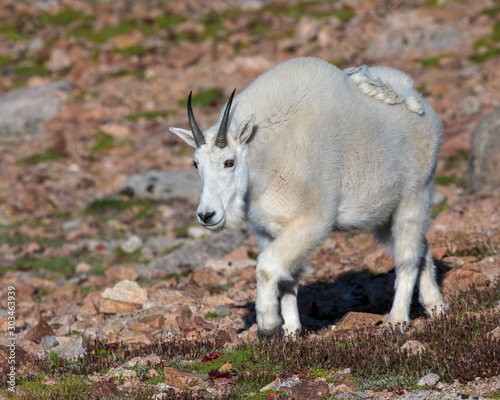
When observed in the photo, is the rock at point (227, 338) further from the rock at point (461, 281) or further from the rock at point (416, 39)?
the rock at point (416, 39)

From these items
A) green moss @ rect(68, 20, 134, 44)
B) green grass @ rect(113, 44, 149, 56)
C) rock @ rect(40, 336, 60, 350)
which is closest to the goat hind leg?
rock @ rect(40, 336, 60, 350)

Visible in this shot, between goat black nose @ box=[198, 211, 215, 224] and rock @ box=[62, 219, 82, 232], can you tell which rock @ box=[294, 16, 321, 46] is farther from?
goat black nose @ box=[198, 211, 215, 224]

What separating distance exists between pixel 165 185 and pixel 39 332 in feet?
37.4

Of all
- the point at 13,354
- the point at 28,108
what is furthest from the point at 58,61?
the point at 13,354

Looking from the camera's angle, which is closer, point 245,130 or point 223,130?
point 223,130

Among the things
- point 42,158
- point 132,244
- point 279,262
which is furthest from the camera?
point 42,158

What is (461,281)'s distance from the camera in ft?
28.2

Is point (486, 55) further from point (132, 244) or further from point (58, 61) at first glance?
point (58, 61)

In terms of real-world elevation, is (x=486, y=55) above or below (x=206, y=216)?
below

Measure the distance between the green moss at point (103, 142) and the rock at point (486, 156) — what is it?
15.0 meters

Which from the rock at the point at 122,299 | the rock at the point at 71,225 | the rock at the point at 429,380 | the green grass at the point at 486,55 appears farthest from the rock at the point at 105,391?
the green grass at the point at 486,55

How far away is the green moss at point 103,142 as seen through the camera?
85.5ft

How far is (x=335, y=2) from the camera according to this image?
38.6 m

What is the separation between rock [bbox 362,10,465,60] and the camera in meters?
28.4
